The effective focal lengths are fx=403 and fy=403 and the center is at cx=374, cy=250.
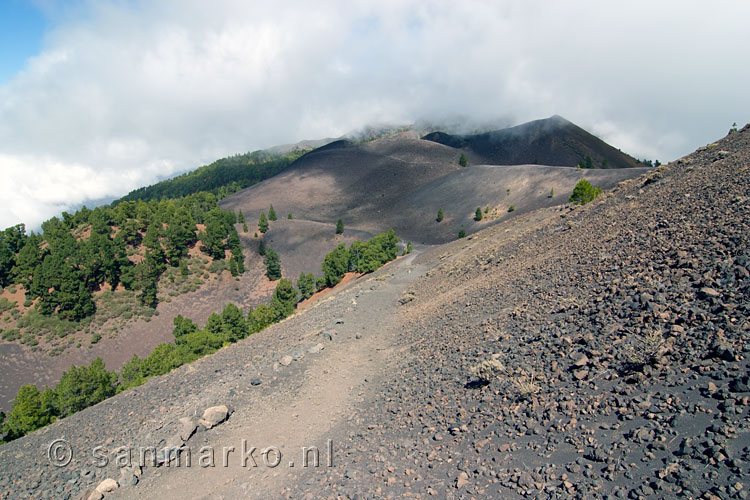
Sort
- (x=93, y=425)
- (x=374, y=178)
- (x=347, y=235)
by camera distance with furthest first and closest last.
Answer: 1. (x=374, y=178)
2. (x=347, y=235)
3. (x=93, y=425)

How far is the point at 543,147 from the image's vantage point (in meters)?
162

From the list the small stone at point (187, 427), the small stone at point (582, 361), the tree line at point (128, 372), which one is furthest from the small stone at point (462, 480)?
the tree line at point (128, 372)

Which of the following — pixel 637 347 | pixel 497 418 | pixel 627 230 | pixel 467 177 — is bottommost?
pixel 497 418

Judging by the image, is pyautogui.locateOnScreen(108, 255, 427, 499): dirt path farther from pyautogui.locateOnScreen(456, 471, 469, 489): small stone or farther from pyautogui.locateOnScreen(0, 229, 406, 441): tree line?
pyautogui.locateOnScreen(0, 229, 406, 441): tree line

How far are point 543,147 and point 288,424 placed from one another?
172 metres

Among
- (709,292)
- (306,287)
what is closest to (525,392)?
(709,292)

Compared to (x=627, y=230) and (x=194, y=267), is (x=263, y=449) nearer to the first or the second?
(x=627, y=230)

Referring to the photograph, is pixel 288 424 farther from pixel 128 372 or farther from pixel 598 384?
pixel 128 372

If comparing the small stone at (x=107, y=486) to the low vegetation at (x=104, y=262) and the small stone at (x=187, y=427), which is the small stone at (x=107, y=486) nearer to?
the small stone at (x=187, y=427)

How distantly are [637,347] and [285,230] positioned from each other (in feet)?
291

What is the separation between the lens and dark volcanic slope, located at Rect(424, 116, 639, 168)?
514ft

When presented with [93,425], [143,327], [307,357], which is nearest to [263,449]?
[307,357]

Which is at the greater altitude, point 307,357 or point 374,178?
point 374,178

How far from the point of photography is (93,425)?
1447 centimetres
